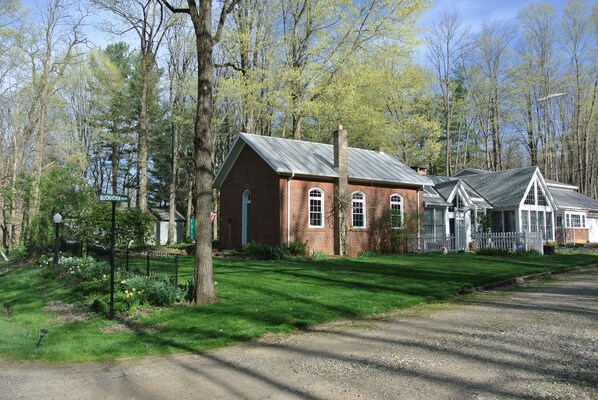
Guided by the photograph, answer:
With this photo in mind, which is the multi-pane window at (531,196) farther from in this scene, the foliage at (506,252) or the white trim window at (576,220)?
the foliage at (506,252)

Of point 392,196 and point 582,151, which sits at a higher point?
point 582,151

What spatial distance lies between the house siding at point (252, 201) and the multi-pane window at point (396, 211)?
247 inches

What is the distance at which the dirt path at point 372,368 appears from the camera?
16.0 feet

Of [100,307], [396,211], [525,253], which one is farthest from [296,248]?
[100,307]

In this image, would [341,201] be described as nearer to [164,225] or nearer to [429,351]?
Answer: [429,351]

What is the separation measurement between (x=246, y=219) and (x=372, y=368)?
61.2 ft

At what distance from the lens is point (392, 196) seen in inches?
959

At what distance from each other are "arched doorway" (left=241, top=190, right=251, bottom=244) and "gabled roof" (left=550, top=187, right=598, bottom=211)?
76.8ft

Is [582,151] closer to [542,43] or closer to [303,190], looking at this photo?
[542,43]

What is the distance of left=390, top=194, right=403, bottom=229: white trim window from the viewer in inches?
933

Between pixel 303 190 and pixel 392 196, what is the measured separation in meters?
5.50

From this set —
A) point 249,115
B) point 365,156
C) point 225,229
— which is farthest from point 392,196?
point 249,115

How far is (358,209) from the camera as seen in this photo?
23.1m

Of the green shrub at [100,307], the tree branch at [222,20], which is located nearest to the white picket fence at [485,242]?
the tree branch at [222,20]
